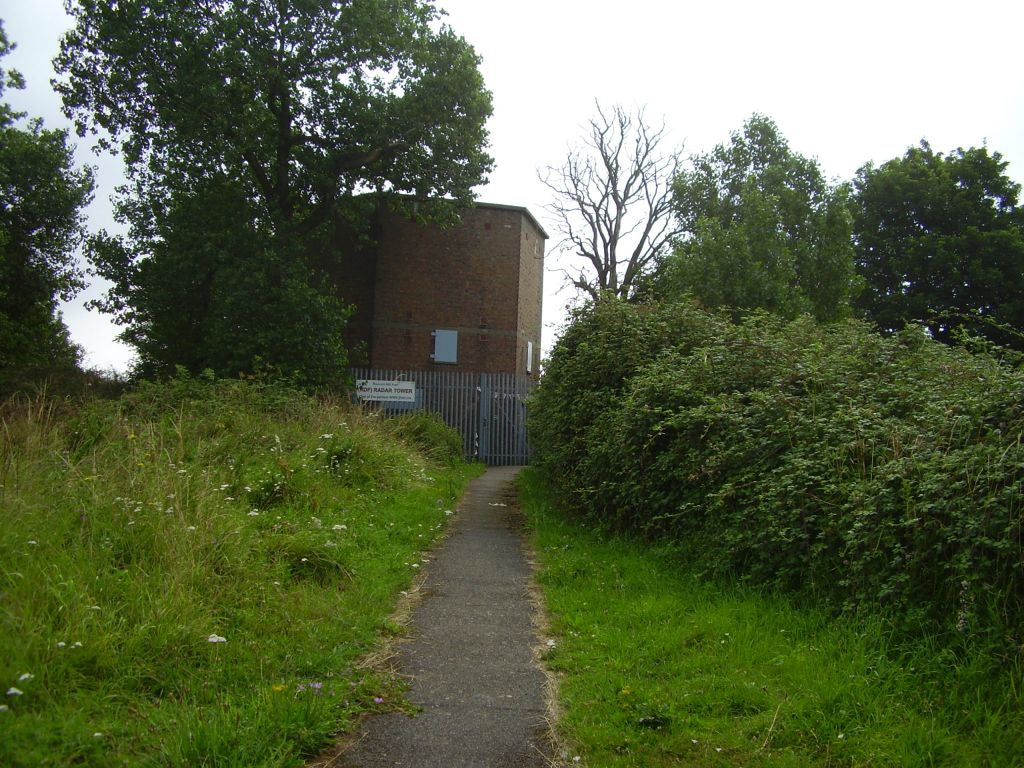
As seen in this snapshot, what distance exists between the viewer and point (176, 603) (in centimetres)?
448

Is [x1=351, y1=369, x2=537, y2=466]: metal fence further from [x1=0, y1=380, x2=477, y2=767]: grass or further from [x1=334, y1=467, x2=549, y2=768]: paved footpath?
[x1=334, y1=467, x2=549, y2=768]: paved footpath

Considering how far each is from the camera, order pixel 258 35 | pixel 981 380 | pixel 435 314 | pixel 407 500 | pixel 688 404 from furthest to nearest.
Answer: pixel 435 314
pixel 258 35
pixel 407 500
pixel 688 404
pixel 981 380

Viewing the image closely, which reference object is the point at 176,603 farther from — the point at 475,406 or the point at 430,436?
the point at 475,406

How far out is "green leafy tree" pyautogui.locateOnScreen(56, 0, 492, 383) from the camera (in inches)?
914

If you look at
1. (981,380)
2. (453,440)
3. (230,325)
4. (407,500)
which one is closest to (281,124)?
(230,325)

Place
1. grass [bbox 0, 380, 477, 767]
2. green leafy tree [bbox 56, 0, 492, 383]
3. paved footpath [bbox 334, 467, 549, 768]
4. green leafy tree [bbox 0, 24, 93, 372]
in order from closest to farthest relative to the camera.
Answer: grass [bbox 0, 380, 477, 767]
paved footpath [bbox 334, 467, 549, 768]
green leafy tree [bbox 56, 0, 492, 383]
green leafy tree [bbox 0, 24, 93, 372]

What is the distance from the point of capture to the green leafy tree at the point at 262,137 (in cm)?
2320

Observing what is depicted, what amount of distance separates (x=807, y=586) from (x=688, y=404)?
276cm

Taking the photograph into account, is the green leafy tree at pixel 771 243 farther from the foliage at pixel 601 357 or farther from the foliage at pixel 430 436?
the foliage at pixel 601 357

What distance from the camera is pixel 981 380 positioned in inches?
229

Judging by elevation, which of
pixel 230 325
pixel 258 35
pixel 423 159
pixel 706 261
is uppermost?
pixel 258 35

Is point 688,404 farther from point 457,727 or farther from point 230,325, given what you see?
point 230,325

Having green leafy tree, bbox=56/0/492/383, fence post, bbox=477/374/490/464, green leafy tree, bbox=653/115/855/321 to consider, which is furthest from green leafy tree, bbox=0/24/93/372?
green leafy tree, bbox=653/115/855/321

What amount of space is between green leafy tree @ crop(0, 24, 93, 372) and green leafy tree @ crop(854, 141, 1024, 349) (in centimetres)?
3288
